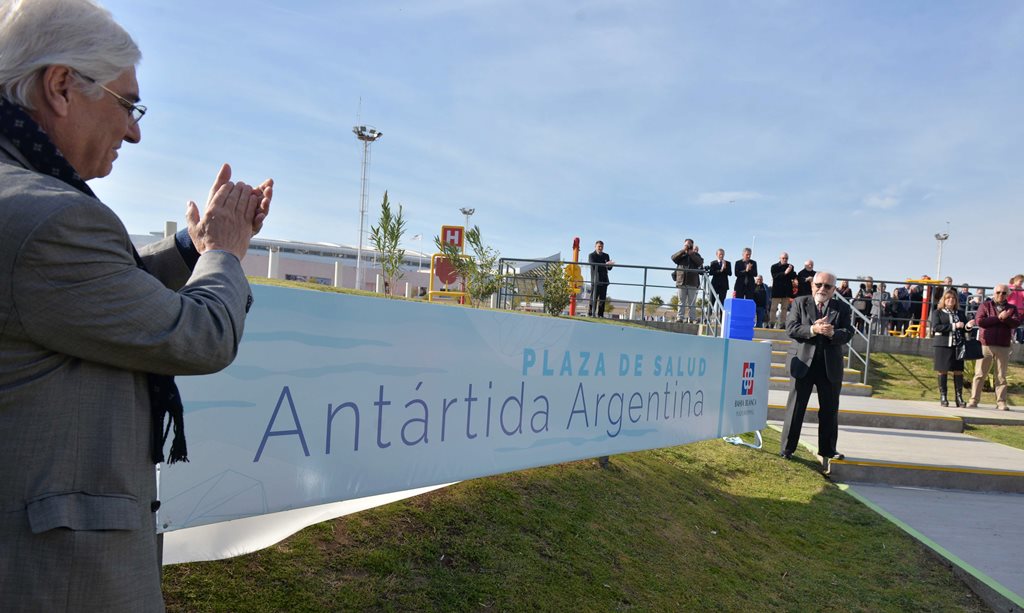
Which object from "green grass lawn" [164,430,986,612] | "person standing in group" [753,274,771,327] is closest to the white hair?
"green grass lawn" [164,430,986,612]

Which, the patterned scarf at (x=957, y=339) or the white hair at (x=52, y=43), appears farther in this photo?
the patterned scarf at (x=957, y=339)

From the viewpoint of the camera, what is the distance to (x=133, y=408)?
1.28 m

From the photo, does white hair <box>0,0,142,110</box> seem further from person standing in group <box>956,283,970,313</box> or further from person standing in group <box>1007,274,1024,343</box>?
person standing in group <box>956,283,970,313</box>

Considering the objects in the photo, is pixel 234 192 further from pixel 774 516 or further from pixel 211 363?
pixel 774 516

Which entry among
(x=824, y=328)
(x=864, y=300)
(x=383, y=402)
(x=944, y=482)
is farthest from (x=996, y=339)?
(x=383, y=402)

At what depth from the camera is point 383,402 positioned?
9.71 ft

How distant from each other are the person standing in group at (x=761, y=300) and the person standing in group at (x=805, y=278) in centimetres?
92

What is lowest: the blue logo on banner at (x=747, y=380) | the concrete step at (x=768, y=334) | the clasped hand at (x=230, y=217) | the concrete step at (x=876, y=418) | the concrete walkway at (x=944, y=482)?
the concrete walkway at (x=944, y=482)

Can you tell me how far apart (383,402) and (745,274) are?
1396 cm

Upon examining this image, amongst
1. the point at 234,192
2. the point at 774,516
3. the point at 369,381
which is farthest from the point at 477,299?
the point at 234,192

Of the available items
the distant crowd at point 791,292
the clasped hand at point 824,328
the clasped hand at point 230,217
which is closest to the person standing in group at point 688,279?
the distant crowd at point 791,292

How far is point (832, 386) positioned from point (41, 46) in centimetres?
737

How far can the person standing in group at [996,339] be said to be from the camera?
11844 mm

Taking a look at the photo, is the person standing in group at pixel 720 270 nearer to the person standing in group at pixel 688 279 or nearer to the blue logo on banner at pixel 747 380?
the person standing in group at pixel 688 279
